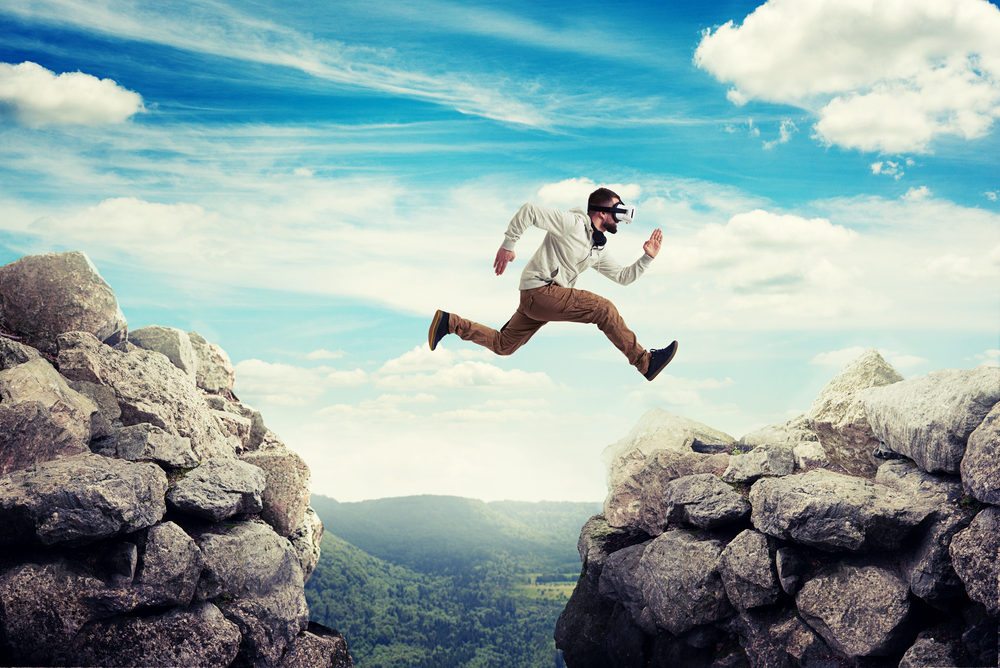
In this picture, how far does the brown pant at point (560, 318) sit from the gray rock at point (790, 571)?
7.27 m

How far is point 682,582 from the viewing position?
16609mm

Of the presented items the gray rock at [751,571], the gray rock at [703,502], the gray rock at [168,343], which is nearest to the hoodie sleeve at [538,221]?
the gray rock at [703,502]

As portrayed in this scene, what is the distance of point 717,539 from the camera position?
16688 mm

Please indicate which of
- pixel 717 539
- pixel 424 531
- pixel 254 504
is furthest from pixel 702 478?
pixel 424 531

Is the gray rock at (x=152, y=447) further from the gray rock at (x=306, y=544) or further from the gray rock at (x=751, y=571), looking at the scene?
the gray rock at (x=751, y=571)

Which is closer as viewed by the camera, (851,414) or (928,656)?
→ (928,656)

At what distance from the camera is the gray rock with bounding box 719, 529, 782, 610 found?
15.0m

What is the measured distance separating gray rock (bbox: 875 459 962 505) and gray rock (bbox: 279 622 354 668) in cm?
1570

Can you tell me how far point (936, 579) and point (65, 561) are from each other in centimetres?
1895

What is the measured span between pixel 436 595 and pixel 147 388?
126847 millimetres

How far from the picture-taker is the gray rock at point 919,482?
43.8 feet

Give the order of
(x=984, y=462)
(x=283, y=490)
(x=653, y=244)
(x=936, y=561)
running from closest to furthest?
(x=653, y=244) → (x=984, y=462) → (x=936, y=561) → (x=283, y=490)

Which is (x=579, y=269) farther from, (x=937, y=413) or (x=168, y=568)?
(x=168, y=568)

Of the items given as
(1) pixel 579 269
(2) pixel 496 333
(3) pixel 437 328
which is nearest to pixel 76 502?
(3) pixel 437 328
